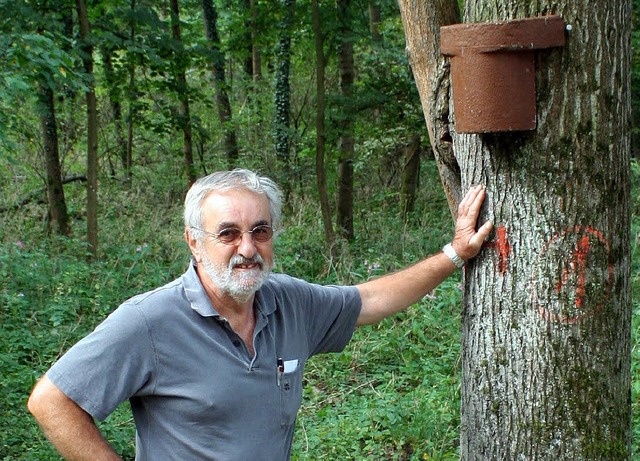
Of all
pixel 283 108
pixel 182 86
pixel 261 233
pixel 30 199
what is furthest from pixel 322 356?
pixel 283 108

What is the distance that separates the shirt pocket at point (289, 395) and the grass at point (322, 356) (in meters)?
1.76

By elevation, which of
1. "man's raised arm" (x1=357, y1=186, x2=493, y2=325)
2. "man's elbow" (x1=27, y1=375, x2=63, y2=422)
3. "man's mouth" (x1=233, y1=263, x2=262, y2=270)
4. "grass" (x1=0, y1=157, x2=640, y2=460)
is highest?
"man's mouth" (x1=233, y1=263, x2=262, y2=270)

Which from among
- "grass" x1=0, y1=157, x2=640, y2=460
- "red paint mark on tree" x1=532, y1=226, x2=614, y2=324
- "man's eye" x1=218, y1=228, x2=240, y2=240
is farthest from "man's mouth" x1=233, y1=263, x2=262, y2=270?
"grass" x1=0, y1=157, x2=640, y2=460

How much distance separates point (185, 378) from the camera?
2332 millimetres

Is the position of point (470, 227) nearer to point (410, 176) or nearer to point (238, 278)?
point (238, 278)

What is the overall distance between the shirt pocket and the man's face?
32cm

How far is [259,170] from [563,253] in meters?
8.80

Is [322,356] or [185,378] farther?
[322,356]

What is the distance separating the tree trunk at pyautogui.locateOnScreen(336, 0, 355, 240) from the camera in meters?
9.13

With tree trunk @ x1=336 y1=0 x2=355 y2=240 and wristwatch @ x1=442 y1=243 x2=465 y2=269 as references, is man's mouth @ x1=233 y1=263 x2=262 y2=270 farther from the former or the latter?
tree trunk @ x1=336 y1=0 x2=355 y2=240

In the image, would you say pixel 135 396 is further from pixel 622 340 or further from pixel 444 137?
pixel 622 340

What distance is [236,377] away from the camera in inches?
93.7

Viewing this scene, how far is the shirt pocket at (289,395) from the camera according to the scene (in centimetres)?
250

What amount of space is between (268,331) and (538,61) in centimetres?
127
